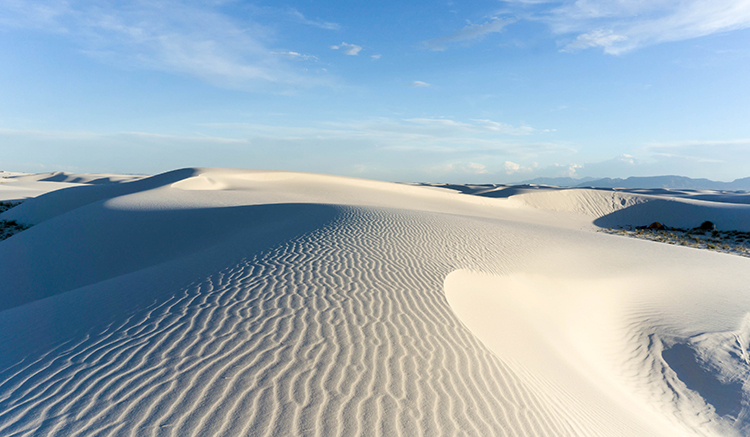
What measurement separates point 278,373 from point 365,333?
123cm

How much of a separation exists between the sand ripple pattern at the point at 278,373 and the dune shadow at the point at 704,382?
3.70 meters

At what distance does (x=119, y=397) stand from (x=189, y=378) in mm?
533

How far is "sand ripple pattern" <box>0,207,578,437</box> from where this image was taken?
303 cm

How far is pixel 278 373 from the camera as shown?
3.62m

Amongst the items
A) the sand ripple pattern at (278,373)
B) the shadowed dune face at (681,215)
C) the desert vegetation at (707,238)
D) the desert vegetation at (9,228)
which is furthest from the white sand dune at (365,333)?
the shadowed dune face at (681,215)

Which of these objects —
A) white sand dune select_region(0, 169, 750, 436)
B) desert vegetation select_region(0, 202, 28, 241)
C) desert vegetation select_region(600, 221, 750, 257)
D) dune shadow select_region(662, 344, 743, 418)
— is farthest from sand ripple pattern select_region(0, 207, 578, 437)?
desert vegetation select_region(600, 221, 750, 257)

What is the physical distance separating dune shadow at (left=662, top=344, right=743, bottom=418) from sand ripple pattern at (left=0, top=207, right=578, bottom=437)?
12.1 feet

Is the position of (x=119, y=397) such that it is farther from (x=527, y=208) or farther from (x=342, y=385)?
(x=527, y=208)

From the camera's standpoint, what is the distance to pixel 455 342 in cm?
461

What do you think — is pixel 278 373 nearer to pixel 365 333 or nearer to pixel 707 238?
pixel 365 333

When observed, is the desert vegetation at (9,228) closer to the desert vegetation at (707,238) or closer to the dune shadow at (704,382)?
the dune shadow at (704,382)

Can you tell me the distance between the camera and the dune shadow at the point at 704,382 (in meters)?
5.39

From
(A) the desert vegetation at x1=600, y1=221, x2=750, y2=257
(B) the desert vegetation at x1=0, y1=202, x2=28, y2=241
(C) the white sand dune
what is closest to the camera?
(C) the white sand dune

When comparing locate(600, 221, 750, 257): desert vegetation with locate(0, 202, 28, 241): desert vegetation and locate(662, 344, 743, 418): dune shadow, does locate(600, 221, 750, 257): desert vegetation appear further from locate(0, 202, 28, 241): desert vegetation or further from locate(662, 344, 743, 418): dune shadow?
locate(0, 202, 28, 241): desert vegetation
